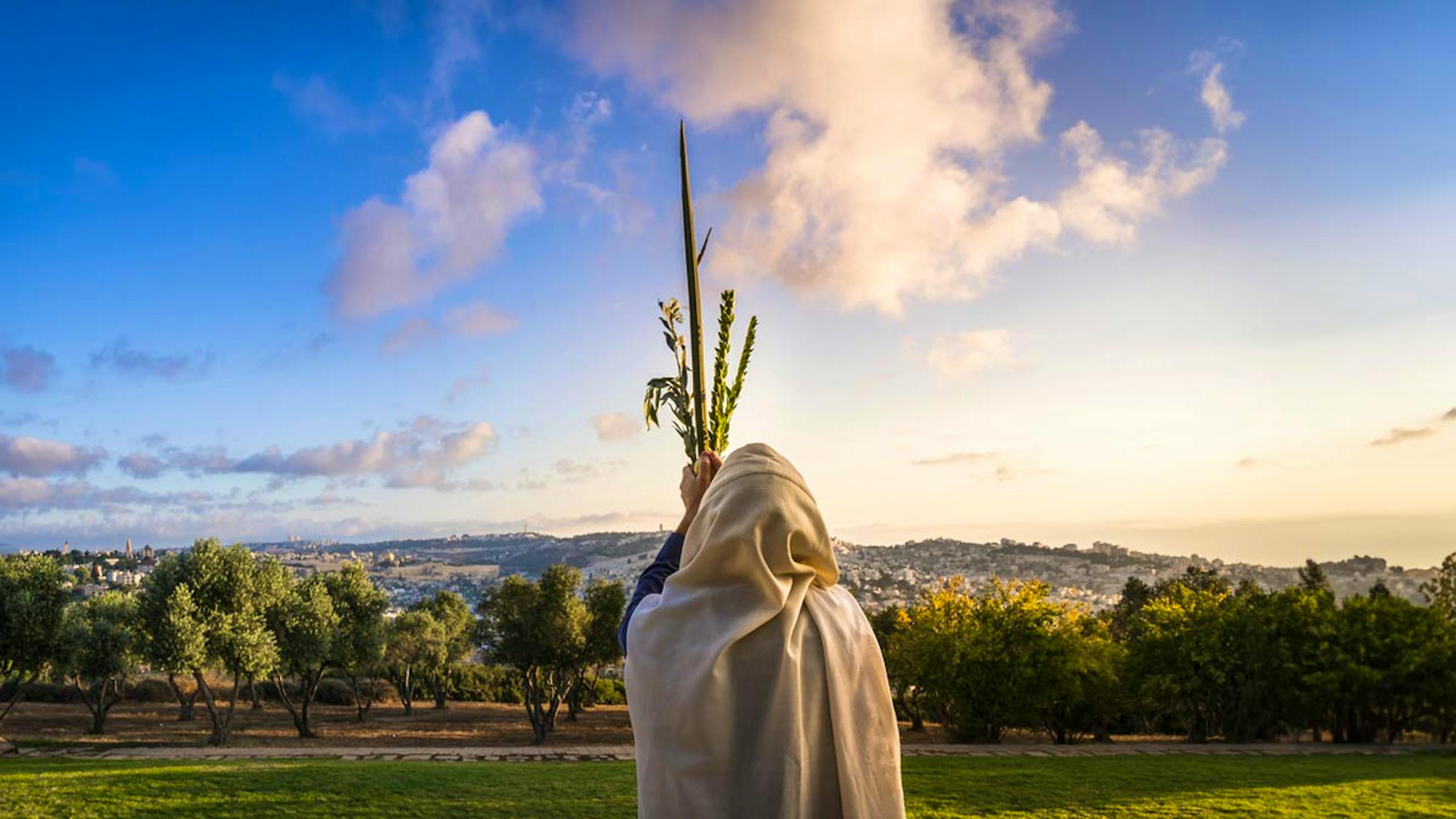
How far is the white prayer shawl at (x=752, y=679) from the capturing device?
207 cm

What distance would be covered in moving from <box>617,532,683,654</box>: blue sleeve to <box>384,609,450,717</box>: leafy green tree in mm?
27123

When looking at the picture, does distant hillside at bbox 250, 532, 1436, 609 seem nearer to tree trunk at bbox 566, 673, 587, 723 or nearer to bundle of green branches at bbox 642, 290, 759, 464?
tree trunk at bbox 566, 673, 587, 723

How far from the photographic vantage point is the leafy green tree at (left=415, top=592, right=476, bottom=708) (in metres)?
30.6

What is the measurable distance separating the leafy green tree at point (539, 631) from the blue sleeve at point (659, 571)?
21.1 meters

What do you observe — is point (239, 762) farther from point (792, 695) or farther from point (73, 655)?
point (792, 695)

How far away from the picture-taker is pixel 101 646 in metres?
21.6

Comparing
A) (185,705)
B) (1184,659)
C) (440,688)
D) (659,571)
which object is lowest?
(440,688)

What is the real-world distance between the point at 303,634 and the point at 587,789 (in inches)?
545

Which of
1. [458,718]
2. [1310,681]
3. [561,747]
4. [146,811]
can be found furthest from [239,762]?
[1310,681]

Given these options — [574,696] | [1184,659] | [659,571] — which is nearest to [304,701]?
[574,696]

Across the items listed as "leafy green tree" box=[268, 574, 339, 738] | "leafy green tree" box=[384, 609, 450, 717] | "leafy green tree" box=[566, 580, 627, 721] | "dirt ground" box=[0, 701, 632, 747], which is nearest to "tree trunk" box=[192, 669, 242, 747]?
"dirt ground" box=[0, 701, 632, 747]

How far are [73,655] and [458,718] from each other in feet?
34.4

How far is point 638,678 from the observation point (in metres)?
2.20

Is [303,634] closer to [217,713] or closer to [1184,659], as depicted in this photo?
[217,713]
